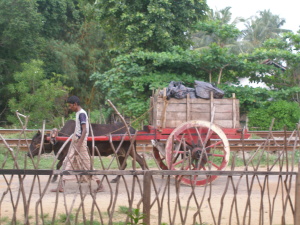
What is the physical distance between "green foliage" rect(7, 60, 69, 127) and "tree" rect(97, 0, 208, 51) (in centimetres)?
416

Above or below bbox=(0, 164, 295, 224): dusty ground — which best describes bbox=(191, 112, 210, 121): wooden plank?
above

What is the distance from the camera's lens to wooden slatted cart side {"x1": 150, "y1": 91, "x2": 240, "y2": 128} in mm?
8461

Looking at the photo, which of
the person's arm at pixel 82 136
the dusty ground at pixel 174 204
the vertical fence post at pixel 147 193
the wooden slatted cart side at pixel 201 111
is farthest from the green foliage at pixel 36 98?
the vertical fence post at pixel 147 193

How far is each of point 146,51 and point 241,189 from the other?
10.4 meters

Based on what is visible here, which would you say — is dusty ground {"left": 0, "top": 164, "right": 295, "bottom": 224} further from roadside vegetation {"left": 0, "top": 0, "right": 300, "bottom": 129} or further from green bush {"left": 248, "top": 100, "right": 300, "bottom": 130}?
green bush {"left": 248, "top": 100, "right": 300, "bottom": 130}

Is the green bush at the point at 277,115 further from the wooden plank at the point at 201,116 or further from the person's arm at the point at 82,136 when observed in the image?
the person's arm at the point at 82,136

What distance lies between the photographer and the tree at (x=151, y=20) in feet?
56.3

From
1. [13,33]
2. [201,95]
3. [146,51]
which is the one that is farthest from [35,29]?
[201,95]

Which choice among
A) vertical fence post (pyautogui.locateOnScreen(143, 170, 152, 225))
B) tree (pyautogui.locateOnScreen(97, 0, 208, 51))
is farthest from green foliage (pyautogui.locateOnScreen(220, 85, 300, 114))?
vertical fence post (pyautogui.locateOnScreen(143, 170, 152, 225))

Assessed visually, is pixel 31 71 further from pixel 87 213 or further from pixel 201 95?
pixel 87 213

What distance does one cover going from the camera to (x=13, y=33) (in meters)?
21.3

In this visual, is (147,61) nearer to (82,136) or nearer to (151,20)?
(151,20)

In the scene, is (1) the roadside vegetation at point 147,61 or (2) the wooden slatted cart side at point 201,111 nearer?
(2) the wooden slatted cart side at point 201,111

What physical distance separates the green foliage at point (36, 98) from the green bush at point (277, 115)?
9.11 meters
